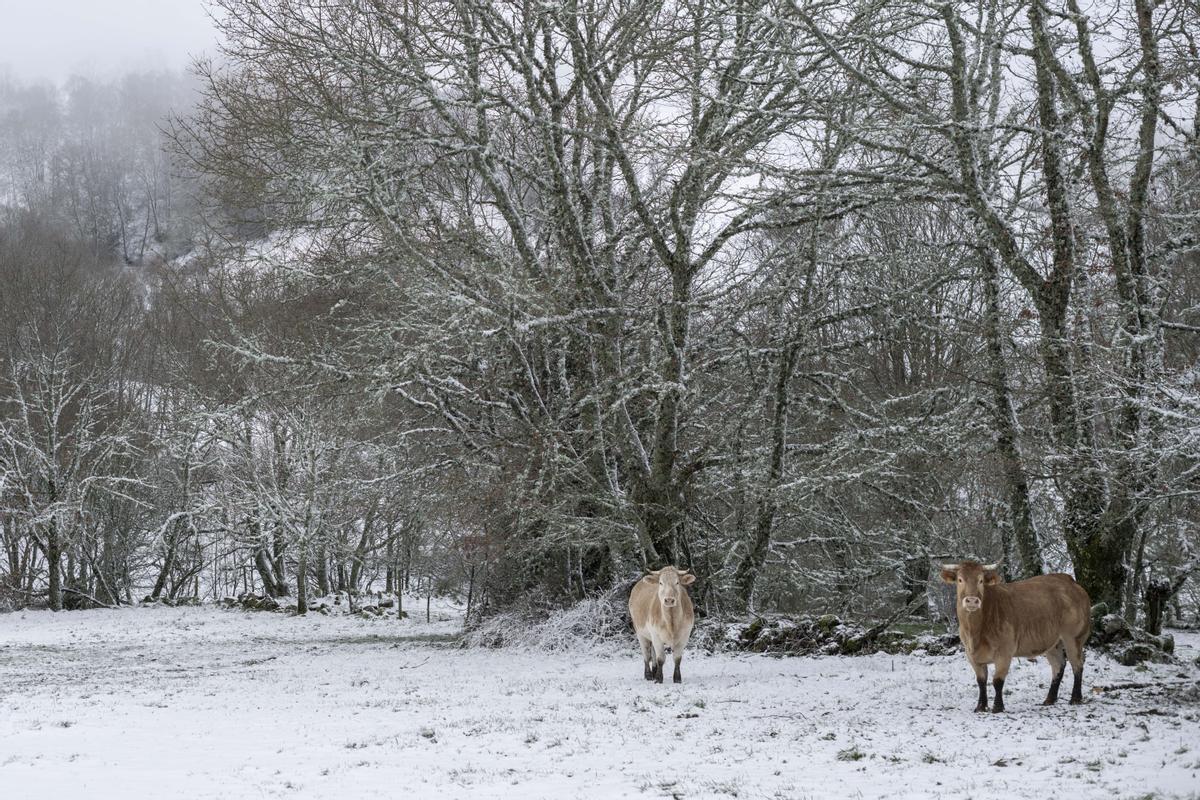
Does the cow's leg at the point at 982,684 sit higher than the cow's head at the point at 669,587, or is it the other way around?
the cow's head at the point at 669,587

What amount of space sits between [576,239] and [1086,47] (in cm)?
847

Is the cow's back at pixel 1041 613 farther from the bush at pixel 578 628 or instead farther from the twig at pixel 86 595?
the twig at pixel 86 595

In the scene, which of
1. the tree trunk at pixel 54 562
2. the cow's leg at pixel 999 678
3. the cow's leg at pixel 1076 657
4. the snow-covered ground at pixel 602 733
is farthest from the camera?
the tree trunk at pixel 54 562

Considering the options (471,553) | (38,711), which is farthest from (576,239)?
(38,711)

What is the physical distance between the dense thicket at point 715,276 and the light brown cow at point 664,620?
2.85m

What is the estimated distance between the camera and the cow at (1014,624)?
892 cm

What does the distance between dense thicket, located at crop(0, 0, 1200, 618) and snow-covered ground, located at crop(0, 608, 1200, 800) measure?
98.0 inches

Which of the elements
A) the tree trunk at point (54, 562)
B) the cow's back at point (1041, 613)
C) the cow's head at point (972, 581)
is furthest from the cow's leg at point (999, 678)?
the tree trunk at point (54, 562)

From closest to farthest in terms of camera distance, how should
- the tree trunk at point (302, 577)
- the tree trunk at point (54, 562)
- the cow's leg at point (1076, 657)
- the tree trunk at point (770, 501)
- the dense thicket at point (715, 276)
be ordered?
the cow's leg at point (1076, 657) < the dense thicket at point (715, 276) < the tree trunk at point (770, 501) < the tree trunk at point (302, 577) < the tree trunk at point (54, 562)

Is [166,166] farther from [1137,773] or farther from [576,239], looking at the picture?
[1137,773]

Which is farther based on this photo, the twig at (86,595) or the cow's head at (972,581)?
the twig at (86,595)

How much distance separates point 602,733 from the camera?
8.90m

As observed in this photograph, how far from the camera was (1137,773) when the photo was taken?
6.32 meters

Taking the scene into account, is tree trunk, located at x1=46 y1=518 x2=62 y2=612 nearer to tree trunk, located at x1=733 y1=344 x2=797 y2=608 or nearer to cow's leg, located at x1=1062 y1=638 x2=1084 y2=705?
tree trunk, located at x1=733 y1=344 x2=797 y2=608
